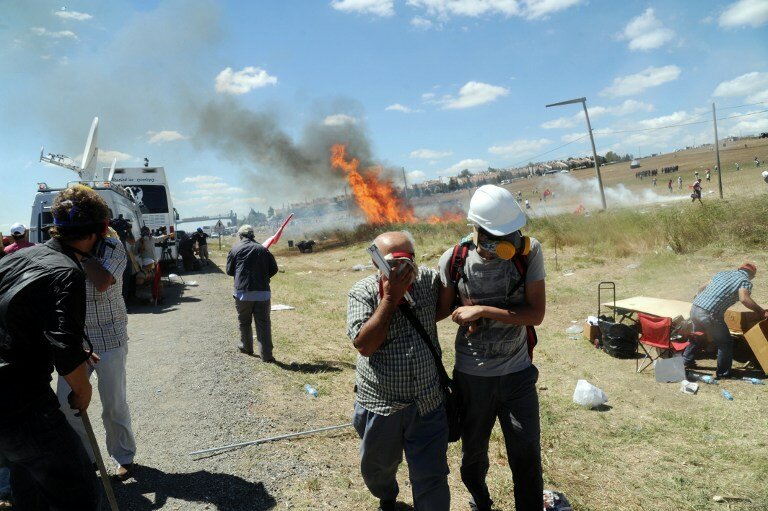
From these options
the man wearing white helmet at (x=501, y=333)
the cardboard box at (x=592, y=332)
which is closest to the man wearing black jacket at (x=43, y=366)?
the man wearing white helmet at (x=501, y=333)


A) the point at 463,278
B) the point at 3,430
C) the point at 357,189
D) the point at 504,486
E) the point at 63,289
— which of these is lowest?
the point at 504,486

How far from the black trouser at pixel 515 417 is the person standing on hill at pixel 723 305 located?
15.4 ft

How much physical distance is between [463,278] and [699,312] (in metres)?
5.14

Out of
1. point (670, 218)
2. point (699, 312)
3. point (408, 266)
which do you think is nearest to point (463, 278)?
point (408, 266)

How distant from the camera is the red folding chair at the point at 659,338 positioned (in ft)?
20.7

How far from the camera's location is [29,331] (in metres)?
1.88

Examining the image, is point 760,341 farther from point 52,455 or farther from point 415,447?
point 52,455

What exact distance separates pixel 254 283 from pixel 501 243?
417 cm

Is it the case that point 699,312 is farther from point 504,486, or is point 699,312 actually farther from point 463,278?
point 463,278

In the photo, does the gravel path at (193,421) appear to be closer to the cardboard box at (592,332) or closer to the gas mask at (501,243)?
the gas mask at (501,243)

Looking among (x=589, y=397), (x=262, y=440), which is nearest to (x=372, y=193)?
(x=589, y=397)

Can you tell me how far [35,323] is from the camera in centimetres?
188

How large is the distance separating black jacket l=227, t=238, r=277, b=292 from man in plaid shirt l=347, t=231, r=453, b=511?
377cm

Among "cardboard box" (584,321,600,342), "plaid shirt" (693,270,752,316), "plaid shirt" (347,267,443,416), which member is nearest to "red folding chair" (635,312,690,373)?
"plaid shirt" (693,270,752,316)
